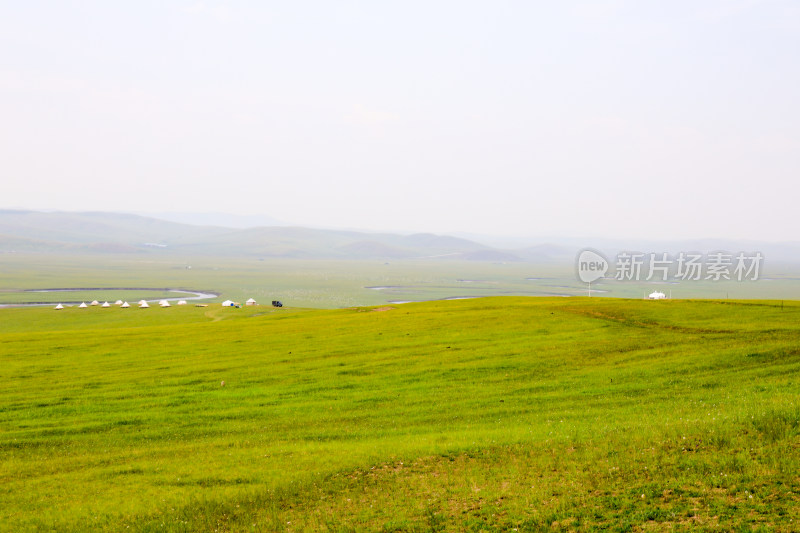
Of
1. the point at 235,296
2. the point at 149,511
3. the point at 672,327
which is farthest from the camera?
the point at 235,296

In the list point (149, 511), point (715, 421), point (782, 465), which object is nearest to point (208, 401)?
point (149, 511)

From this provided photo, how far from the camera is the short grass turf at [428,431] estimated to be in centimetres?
1463

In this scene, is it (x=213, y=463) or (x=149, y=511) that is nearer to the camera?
(x=149, y=511)

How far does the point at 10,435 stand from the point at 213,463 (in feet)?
40.4

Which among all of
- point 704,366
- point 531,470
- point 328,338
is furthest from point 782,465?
point 328,338

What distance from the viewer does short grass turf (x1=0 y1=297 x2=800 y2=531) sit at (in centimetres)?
1463

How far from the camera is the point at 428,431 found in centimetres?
2342

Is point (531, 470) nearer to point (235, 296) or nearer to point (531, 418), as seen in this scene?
point (531, 418)

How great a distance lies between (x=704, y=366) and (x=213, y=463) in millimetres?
25149

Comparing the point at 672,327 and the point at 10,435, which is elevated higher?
the point at 672,327

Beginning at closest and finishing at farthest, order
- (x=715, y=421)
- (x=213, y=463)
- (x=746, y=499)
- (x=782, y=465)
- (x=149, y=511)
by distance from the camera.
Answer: (x=746, y=499), (x=782, y=465), (x=149, y=511), (x=715, y=421), (x=213, y=463)

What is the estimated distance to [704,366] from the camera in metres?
30.4

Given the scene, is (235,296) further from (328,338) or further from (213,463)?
(213,463)

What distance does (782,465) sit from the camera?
1461 centimetres
